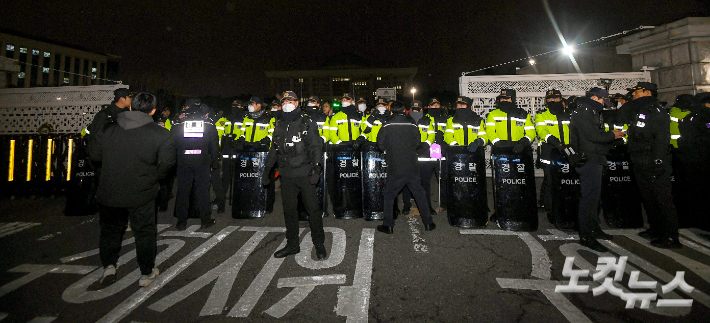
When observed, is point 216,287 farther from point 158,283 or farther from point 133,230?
point 133,230

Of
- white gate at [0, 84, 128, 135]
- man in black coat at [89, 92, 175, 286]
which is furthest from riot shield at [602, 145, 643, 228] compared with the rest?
white gate at [0, 84, 128, 135]

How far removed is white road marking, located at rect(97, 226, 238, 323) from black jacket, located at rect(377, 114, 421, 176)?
2817 millimetres

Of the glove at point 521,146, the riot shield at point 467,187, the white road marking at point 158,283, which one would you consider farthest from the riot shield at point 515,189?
the white road marking at point 158,283

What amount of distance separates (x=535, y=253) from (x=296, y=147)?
10.9 ft

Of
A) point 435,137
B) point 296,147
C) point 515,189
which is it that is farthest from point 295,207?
point 435,137

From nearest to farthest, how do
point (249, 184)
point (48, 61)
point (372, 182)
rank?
1. point (372, 182)
2. point (249, 184)
3. point (48, 61)

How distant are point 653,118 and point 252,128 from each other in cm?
641

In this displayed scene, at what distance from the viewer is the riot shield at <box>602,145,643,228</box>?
4.93 meters

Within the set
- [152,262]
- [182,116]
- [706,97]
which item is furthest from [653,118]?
[182,116]

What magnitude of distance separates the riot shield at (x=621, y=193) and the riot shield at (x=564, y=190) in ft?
2.00

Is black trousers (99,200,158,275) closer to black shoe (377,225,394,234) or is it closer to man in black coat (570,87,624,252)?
black shoe (377,225,394,234)

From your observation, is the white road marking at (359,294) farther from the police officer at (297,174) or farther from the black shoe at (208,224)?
the black shoe at (208,224)

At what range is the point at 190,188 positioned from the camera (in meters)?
5.19

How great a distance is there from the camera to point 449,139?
5895 millimetres
